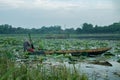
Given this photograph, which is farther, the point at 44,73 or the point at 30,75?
the point at 44,73

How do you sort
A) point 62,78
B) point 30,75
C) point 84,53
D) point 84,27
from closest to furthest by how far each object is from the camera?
point 30,75, point 62,78, point 84,53, point 84,27

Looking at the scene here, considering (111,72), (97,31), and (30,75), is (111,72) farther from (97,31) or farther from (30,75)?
(97,31)

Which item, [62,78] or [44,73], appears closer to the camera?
[62,78]

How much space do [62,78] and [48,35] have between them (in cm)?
6792

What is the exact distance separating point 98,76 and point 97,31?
165 feet

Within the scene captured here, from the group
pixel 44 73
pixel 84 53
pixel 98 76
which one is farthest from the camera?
pixel 84 53

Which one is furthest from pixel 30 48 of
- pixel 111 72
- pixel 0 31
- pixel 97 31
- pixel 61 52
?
pixel 97 31

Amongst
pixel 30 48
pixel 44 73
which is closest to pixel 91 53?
pixel 30 48

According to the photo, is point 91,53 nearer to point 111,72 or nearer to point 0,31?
point 111,72

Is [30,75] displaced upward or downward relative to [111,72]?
upward

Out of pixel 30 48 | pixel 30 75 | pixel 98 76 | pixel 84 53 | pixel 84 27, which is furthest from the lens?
pixel 84 27

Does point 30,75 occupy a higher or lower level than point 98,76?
higher

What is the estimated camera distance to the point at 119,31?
59.5 m

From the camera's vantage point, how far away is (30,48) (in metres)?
17.2
